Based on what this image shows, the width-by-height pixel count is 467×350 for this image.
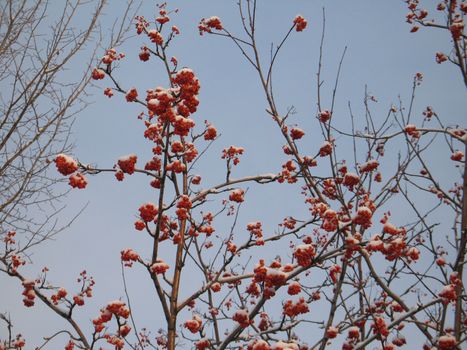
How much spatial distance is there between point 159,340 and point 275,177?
15.4 ft

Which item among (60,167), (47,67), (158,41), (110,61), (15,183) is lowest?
(60,167)

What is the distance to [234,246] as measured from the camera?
209 inches

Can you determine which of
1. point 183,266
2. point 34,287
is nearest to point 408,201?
point 183,266

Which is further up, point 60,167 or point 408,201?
point 408,201

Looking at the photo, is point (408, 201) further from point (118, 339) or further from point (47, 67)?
point (47, 67)

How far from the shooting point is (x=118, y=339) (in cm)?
415

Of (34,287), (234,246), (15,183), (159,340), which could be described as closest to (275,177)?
(234,246)

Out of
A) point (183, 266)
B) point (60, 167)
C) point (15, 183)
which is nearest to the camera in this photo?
point (60, 167)

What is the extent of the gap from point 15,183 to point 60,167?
8.79 ft

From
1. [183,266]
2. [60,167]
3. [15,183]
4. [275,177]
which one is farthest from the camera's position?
[15,183]

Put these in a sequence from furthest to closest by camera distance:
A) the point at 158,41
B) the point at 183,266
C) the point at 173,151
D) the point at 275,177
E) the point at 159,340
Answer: the point at 159,340
the point at 158,41
the point at 275,177
the point at 183,266
the point at 173,151

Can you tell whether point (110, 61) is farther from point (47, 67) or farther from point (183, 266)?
point (183, 266)

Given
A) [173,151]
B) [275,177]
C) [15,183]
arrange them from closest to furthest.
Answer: [173,151] → [275,177] → [15,183]

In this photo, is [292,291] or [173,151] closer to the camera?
[292,291]
